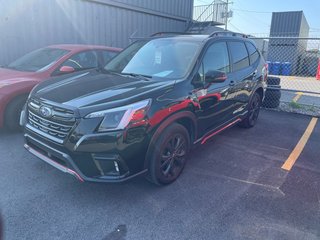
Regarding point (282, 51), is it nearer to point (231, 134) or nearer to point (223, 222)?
point (231, 134)

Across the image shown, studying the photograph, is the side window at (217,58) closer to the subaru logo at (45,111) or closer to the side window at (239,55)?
the side window at (239,55)

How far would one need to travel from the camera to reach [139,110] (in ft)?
8.28

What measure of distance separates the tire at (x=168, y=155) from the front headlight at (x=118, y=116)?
0.43m

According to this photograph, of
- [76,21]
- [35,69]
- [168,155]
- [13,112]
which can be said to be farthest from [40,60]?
[76,21]

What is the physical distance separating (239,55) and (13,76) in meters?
3.88

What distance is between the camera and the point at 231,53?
162 inches

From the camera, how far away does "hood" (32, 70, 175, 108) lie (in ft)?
8.37

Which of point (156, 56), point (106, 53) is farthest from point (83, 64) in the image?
point (156, 56)

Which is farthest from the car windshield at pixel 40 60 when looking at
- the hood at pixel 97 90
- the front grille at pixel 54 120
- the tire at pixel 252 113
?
the tire at pixel 252 113

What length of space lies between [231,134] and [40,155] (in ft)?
11.5

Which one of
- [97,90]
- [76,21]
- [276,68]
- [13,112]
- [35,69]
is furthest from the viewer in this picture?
[276,68]

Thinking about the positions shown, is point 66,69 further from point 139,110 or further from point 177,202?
point 177,202

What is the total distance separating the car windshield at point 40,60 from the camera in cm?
483

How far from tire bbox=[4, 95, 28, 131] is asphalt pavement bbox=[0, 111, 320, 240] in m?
0.51
